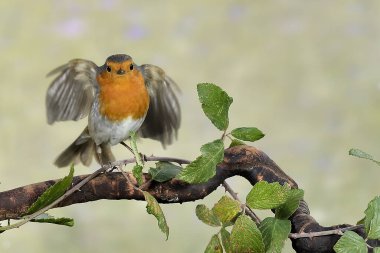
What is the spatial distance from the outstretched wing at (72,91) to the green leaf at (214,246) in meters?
0.47

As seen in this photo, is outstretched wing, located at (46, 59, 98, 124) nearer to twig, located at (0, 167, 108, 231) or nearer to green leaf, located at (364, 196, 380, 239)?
twig, located at (0, 167, 108, 231)

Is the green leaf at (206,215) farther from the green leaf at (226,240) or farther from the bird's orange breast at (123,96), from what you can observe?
the bird's orange breast at (123,96)

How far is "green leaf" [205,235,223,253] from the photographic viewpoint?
44 cm

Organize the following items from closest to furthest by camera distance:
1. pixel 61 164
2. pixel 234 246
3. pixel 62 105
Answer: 1. pixel 234 246
2. pixel 62 105
3. pixel 61 164

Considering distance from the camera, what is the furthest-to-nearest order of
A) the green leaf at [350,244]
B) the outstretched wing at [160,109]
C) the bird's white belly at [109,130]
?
the bird's white belly at [109,130] → the outstretched wing at [160,109] → the green leaf at [350,244]

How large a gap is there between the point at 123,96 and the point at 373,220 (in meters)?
0.58

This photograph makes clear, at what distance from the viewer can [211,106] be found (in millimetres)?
433

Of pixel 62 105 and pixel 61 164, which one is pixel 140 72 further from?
pixel 61 164

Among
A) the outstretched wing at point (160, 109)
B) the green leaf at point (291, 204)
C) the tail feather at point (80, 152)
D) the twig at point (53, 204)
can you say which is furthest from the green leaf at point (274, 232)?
the tail feather at point (80, 152)

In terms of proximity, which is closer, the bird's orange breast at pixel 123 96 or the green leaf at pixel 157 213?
the green leaf at pixel 157 213

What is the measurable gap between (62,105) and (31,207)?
1.44 feet

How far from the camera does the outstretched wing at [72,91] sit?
34.0 inches

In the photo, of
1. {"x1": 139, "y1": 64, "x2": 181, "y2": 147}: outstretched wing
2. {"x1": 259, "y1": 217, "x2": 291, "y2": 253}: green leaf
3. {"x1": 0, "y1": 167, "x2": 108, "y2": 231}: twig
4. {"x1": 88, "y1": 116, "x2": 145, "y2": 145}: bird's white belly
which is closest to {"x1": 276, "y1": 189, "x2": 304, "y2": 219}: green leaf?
{"x1": 259, "y1": 217, "x2": 291, "y2": 253}: green leaf

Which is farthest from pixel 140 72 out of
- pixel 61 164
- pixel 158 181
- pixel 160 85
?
pixel 158 181
